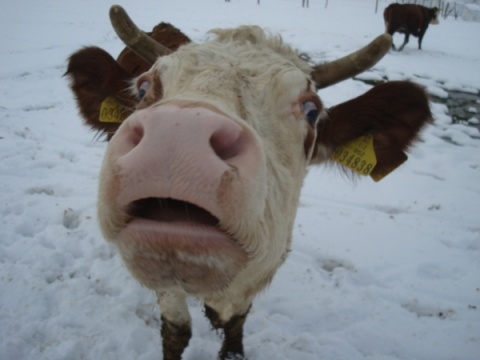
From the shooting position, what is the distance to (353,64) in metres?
2.17

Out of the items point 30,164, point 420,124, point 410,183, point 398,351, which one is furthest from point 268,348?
point 30,164

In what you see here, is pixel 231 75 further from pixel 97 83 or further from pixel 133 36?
pixel 97 83

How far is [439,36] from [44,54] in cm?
1816

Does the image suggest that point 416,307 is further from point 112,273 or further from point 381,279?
point 112,273

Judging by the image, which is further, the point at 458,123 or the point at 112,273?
the point at 458,123

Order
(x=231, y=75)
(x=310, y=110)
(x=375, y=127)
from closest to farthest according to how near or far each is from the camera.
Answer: (x=231, y=75), (x=310, y=110), (x=375, y=127)

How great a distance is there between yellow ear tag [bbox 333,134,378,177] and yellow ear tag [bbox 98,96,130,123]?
5.36 ft

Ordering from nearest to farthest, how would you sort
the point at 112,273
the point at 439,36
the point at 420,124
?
the point at 420,124 < the point at 112,273 < the point at 439,36

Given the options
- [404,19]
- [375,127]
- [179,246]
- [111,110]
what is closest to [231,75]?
[179,246]

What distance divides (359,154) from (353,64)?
0.61 metres

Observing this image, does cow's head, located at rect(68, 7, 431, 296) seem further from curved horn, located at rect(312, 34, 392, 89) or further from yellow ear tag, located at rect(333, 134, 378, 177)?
yellow ear tag, located at rect(333, 134, 378, 177)

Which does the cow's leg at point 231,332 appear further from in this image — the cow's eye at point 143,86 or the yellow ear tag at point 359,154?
the cow's eye at point 143,86

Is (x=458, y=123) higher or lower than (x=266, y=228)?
lower

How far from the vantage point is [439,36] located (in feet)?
57.8
